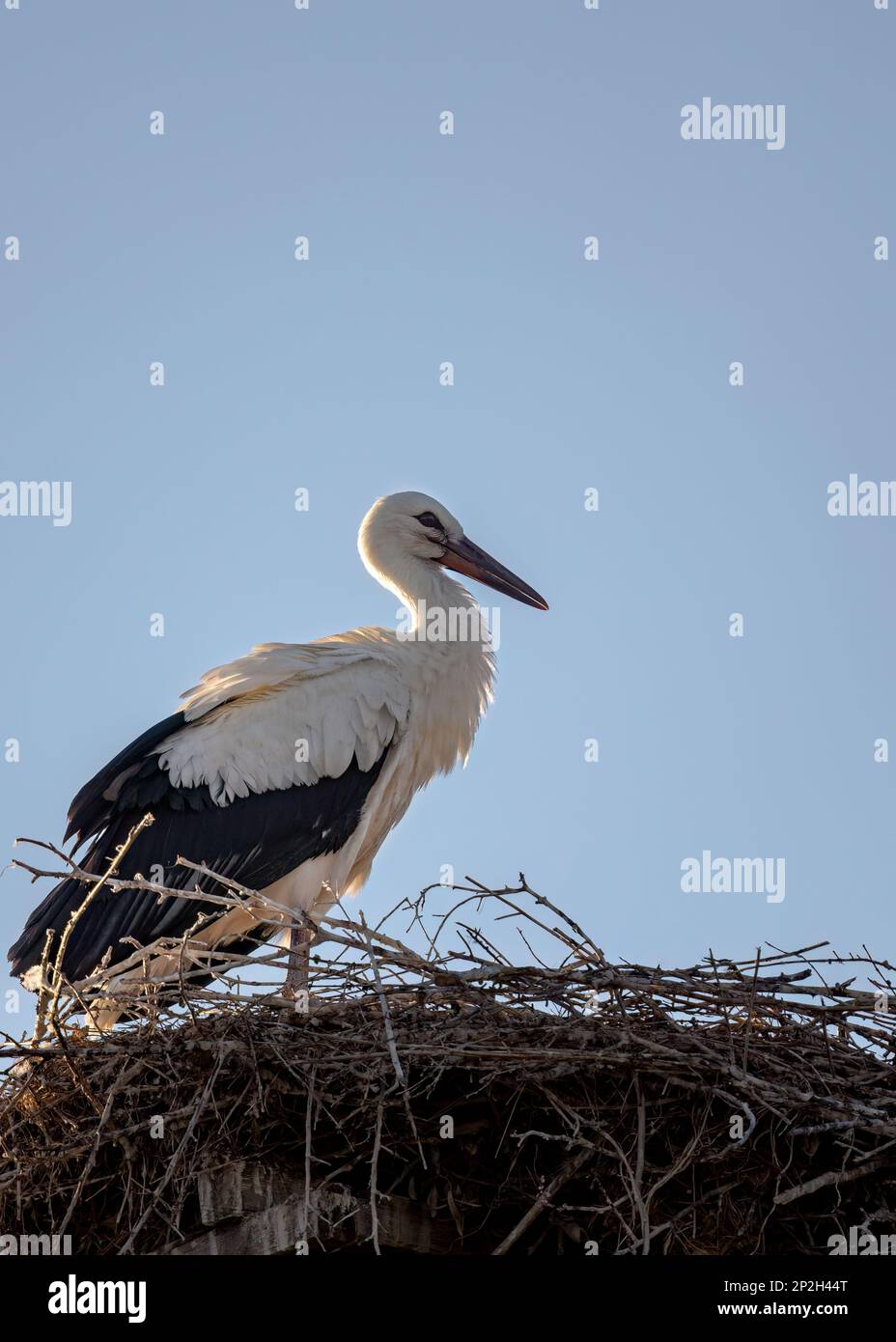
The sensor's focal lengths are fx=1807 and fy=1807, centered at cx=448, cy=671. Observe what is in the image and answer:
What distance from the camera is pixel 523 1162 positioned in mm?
3820

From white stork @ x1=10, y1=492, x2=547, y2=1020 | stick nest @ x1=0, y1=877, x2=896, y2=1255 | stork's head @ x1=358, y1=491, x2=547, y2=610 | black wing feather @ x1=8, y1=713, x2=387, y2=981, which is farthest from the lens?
stork's head @ x1=358, y1=491, x2=547, y2=610

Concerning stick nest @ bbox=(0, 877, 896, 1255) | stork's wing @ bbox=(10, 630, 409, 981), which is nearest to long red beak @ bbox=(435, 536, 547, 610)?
stork's wing @ bbox=(10, 630, 409, 981)

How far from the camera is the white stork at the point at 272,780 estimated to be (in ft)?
18.5

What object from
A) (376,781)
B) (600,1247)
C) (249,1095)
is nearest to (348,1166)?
(249,1095)

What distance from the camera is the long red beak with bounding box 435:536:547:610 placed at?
6.84 m

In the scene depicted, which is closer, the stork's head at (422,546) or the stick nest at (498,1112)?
the stick nest at (498,1112)

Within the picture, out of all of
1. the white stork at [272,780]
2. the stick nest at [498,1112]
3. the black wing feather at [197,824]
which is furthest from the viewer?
the black wing feather at [197,824]

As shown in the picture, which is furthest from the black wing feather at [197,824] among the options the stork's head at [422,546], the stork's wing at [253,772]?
the stork's head at [422,546]

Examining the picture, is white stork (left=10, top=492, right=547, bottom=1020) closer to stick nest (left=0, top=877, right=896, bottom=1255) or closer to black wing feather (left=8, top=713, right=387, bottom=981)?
black wing feather (left=8, top=713, right=387, bottom=981)

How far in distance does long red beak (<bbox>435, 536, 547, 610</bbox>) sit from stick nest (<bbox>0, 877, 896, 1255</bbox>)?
9.55ft

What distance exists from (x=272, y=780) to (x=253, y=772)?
0.07 m

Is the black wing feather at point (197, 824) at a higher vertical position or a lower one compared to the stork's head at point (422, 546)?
lower

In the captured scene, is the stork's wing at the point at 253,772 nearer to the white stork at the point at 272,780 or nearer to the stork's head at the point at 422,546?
the white stork at the point at 272,780

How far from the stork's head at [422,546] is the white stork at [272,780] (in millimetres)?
475
